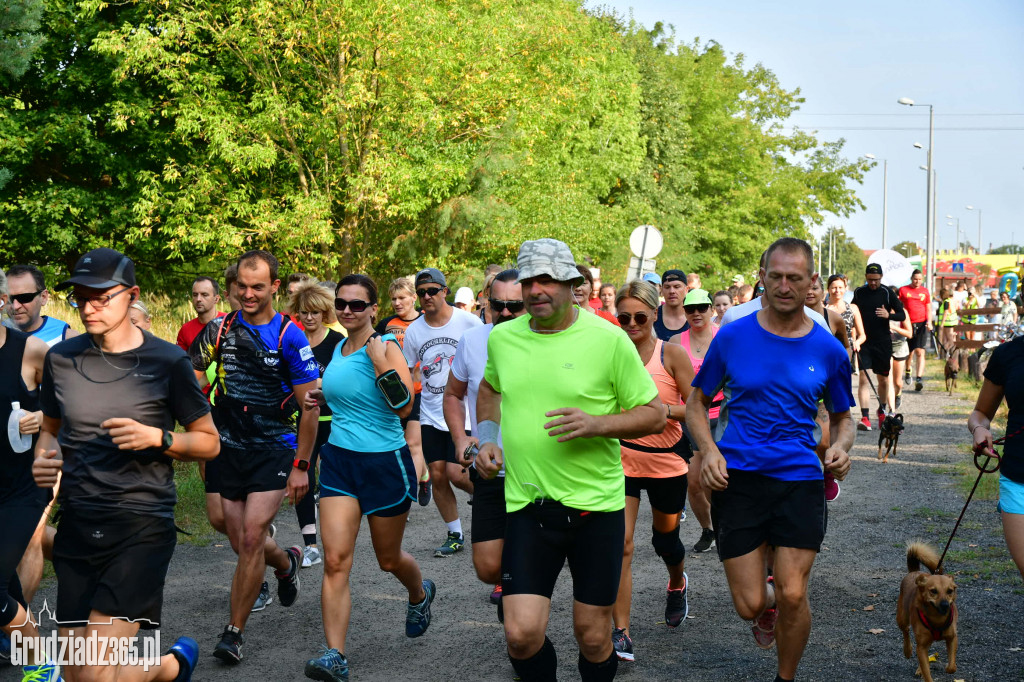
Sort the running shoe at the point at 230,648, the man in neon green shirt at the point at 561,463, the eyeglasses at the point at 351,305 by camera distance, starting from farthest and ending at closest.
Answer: the eyeglasses at the point at 351,305 < the running shoe at the point at 230,648 < the man in neon green shirt at the point at 561,463

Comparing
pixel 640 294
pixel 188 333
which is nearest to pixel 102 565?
pixel 640 294

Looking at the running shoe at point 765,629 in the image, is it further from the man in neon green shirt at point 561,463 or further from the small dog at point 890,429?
the small dog at point 890,429

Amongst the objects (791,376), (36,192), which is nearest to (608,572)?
(791,376)

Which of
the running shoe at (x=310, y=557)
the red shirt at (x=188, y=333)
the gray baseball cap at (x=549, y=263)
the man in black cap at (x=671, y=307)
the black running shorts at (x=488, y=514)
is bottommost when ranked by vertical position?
the running shoe at (x=310, y=557)

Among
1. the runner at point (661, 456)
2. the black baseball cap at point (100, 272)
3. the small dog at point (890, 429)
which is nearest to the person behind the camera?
the black baseball cap at point (100, 272)

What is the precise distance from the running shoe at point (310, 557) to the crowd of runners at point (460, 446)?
1.39 meters

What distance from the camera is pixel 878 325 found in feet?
48.6

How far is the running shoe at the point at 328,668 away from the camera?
5316 millimetres

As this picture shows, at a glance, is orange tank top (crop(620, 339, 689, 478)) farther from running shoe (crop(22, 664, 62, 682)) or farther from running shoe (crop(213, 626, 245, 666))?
running shoe (crop(22, 664, 62, 682))

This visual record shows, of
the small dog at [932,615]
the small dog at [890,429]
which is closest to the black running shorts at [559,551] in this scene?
the small dog at [932,615]

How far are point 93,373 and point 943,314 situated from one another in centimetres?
2726

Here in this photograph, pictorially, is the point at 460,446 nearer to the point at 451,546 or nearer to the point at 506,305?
the point at 506,305

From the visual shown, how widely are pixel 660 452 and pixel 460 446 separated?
1739mm

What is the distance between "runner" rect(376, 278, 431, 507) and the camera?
6.09 meters
